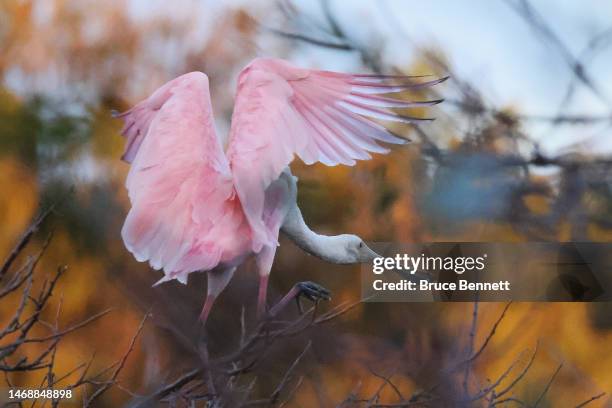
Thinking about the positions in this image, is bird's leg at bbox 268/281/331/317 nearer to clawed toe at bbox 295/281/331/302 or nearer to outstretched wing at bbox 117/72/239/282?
clawed toe at bbox 295/281/331/302

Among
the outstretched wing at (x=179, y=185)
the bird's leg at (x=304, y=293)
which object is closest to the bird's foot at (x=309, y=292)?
the bird's leg at (x=304, y=293)

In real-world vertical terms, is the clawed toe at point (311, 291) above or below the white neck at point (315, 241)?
below

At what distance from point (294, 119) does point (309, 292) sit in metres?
0.46

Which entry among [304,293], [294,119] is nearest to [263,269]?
[304,293]

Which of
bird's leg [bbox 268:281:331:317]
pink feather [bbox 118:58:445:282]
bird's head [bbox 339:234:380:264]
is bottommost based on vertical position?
bird's leg [bbox 268:281:331:317]

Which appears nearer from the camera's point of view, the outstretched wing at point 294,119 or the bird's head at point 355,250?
the outstretched wing at point 294,119

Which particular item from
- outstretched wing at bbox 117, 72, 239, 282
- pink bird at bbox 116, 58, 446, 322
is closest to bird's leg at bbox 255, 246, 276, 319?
pink bird at bbox 116, 58, 446, 322

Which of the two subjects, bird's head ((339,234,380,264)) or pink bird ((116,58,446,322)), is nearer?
pink bird ((116,58,446,322))

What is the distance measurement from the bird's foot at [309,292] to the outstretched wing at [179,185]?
0.24 meters

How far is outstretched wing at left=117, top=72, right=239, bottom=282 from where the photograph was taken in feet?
7.50

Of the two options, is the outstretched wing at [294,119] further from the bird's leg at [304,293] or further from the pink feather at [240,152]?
the bird's leg at [304,293]

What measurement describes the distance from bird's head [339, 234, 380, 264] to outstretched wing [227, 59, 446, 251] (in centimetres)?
21

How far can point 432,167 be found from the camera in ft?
7.70

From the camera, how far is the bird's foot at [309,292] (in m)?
2.36
